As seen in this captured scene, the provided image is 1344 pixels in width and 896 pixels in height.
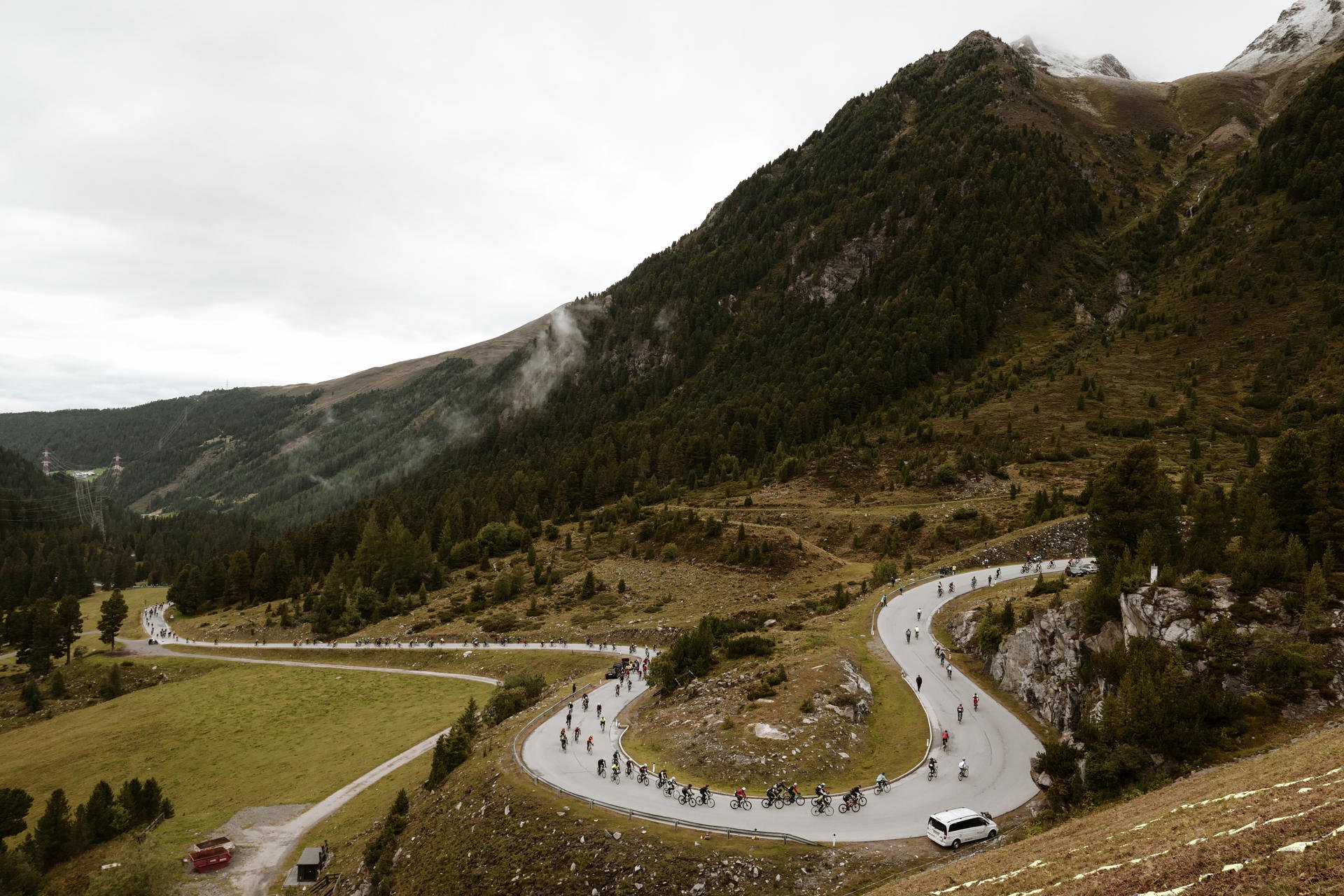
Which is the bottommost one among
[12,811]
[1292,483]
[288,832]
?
[288,832]

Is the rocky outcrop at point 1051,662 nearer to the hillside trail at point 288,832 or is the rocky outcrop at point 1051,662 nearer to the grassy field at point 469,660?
the grassy field at point 469,660

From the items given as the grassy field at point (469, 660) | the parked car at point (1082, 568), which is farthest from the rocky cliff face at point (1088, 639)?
the grassy field at point (469, 660)

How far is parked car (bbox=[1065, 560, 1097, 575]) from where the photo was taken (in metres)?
56.4

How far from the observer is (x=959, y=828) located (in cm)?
2775

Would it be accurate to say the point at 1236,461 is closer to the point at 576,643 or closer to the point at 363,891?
the point at 576,643

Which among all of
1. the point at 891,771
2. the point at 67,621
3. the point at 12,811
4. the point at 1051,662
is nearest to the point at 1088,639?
the point at 1051,662

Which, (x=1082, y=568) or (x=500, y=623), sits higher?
(x=1082, y=568)

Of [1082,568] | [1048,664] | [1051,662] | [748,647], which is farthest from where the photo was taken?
[1082,568]

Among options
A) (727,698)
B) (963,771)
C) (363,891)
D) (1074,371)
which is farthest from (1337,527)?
(1074,371)

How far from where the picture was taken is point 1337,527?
34.3m

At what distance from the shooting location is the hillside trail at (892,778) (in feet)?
101

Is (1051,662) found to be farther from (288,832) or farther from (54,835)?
(54,835)

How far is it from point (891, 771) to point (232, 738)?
213ft

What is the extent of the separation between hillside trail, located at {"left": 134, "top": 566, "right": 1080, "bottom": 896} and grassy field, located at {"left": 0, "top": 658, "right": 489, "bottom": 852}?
4.92 metres
